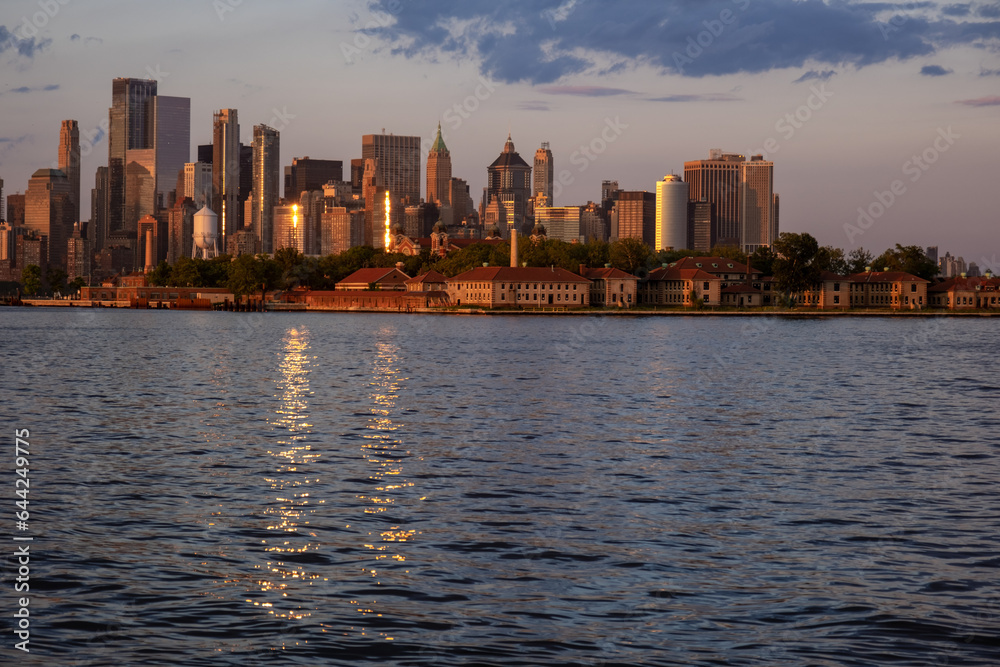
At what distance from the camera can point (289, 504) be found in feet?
72.2

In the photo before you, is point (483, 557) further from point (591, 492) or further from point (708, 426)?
point (708, 426)

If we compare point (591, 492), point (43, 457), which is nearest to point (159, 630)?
point (591, 492)

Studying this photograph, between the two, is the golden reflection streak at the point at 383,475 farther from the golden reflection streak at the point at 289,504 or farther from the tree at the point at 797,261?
the tree at the point at 797,261

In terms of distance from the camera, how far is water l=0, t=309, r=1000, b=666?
45.5 feet

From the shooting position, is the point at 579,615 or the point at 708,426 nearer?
the point at 579,615

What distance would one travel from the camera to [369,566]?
56.4ft

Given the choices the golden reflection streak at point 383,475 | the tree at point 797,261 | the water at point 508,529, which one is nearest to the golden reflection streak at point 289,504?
the water at point 508,529

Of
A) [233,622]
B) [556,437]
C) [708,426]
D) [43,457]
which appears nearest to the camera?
[233,622]

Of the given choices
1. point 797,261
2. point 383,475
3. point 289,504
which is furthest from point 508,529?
point 797,261

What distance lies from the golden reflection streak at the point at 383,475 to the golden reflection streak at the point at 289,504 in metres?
0.90

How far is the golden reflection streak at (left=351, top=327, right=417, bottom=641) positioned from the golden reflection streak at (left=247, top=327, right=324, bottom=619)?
0.90 metres

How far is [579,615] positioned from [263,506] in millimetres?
8940

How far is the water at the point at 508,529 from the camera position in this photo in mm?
13883

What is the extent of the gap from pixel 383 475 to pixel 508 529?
6300mm
